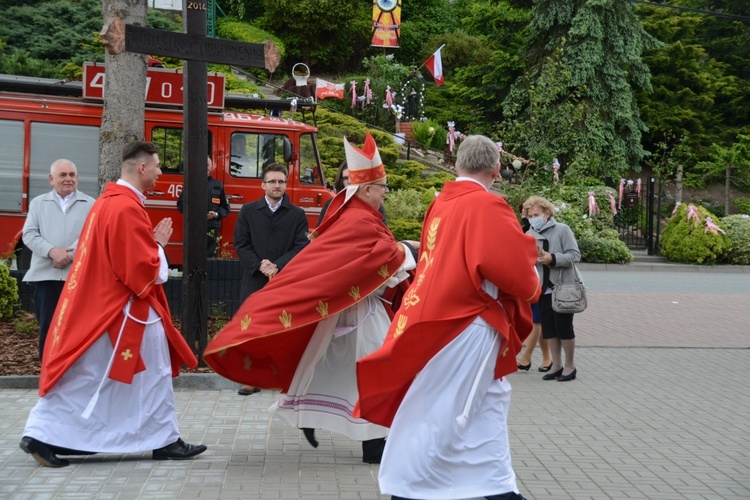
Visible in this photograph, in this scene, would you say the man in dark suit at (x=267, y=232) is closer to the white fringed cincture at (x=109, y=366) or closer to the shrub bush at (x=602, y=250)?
the white fringed cincture at (x=109, y=366)

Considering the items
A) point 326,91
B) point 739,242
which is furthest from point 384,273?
point 326,91

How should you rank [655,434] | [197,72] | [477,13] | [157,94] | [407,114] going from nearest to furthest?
[655,434], [197,72], [157,94], [407,114], [477,13]

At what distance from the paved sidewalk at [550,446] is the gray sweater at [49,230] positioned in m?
1.09

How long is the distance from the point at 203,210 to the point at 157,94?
761 cm

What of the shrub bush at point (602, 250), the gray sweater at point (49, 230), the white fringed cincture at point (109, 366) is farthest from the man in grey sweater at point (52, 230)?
the shrub bush at point (602, 250)

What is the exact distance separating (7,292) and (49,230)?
289cm

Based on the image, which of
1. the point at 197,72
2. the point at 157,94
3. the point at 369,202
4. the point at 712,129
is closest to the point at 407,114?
the point at 712,129

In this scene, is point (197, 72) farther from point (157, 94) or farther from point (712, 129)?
point (712, 129)

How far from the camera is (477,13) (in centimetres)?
3828

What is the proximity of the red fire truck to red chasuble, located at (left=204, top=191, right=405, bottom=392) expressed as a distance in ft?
30.2

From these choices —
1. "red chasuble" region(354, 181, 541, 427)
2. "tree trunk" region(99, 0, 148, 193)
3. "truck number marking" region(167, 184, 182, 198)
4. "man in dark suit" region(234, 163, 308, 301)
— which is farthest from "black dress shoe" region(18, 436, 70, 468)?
"truck number marking" region(167, 184, 182, 198)

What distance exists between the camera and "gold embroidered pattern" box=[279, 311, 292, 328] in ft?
20.7

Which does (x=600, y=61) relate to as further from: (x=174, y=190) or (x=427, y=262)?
(x=427, y=262)

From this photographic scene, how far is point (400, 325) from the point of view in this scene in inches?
201
